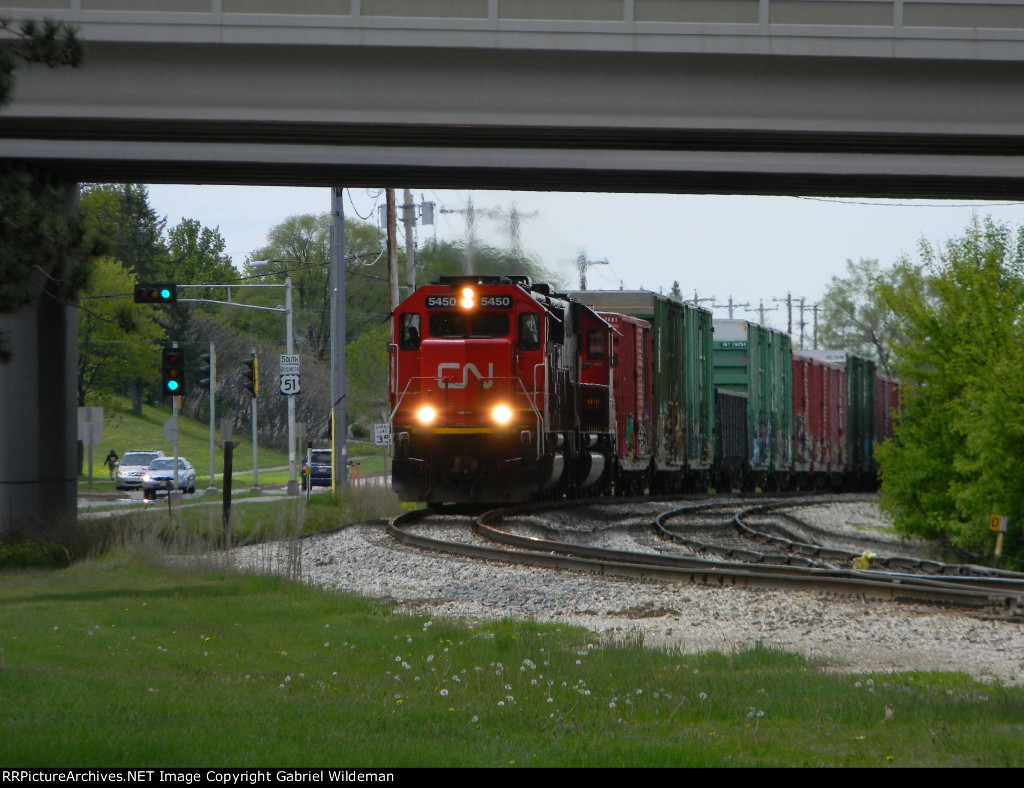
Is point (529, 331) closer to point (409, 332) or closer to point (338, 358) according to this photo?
point (409, 332)

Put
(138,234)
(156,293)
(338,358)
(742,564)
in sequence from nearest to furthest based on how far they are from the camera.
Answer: (742,564)
(156,293)
(338,358)
(138,234)

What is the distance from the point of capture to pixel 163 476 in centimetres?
4497

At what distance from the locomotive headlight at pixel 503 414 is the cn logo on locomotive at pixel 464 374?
15.9 inches

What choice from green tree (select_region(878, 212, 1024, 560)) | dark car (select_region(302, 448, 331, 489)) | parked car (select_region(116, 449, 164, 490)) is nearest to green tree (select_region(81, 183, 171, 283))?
dark car (select_region(302, 448, 331, 489))

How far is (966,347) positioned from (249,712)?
2524 centimetres

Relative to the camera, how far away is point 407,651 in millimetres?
8977

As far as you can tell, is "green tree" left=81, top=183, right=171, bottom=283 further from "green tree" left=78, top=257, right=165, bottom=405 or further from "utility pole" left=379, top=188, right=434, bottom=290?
"utility pole" left=379, top=188, right=434, bottom=290

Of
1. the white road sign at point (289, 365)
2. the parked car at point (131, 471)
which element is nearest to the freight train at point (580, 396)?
the white road sign at point (289, 365)

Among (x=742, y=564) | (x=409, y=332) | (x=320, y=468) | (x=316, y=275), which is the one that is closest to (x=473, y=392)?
(x=409, y=332)

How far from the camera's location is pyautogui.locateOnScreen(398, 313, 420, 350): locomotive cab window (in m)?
20.0

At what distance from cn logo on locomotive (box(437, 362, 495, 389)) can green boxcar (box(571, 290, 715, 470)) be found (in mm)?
9418

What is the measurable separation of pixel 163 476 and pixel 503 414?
94.1 feet

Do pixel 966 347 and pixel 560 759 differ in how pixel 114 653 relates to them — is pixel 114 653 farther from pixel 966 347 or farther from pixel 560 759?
pixel 966 347
